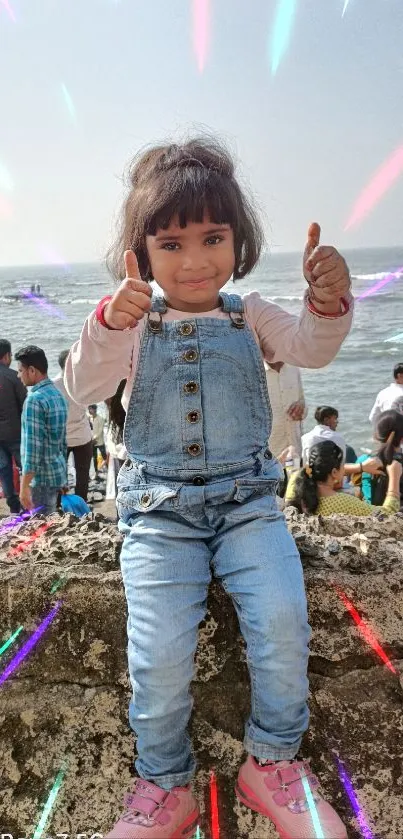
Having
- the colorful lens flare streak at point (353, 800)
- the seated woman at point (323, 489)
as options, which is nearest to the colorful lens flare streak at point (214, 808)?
the colorful lens flare streak at point (353, 800)

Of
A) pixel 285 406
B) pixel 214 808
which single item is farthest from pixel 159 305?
pixel 285 406

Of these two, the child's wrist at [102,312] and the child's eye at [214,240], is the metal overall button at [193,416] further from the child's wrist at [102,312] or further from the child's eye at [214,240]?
the child's eye at [214,240]

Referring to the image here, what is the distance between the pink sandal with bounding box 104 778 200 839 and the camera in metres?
1.20

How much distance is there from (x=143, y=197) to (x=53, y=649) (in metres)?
1.13

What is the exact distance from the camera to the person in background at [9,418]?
17.7 ft

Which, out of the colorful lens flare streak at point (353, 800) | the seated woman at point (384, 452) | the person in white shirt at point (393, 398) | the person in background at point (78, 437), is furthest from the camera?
the person in white shirt at point (393, 398)

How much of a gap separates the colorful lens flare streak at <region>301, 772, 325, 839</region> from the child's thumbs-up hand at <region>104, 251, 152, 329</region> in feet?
3.40

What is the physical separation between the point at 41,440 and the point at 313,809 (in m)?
3.16

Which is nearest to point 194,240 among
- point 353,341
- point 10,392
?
point 10,392

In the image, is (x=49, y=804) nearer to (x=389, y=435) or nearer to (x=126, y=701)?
(x=126, y=701)

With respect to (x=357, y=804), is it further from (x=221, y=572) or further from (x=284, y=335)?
(x=284, y=335)

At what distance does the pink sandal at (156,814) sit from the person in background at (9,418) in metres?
4.48

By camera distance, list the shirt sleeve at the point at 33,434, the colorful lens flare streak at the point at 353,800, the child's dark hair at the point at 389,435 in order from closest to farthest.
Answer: the colorful lens flare streak at the point at 353,800, the shirt sleeve at the point at 33,434, the child's dark hair at the point at 389,435

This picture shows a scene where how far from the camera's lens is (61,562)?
1.46 m
